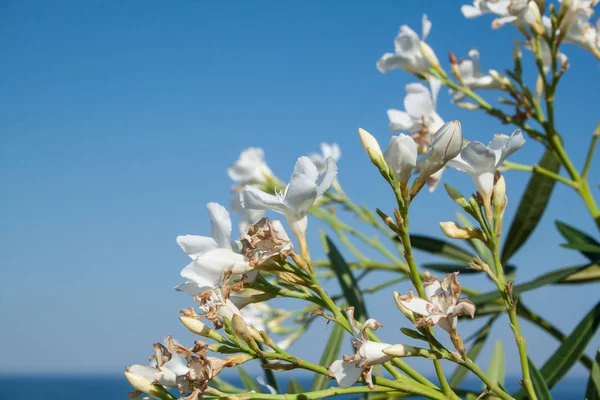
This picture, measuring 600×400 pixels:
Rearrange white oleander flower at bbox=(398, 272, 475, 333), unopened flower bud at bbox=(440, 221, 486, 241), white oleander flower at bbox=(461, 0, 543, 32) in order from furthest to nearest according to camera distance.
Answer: white oleander flower at bbox=(461, 0, 543, 32)
unopened flower bud at bbox=(440, 221, 486, 241)
white oleander flower at bbox=(398, 272, 475, 333)

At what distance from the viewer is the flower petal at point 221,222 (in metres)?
0.53

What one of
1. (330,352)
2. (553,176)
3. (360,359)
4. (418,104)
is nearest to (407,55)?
(418,104)

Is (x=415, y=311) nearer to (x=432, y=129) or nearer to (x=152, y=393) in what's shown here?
(x=152, y=393)

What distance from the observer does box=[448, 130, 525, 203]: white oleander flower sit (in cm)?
52

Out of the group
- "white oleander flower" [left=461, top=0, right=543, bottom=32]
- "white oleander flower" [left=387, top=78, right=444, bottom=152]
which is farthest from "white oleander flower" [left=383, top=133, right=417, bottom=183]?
"white oleander flower" [left=461, top=0, right=543, bottom=32]

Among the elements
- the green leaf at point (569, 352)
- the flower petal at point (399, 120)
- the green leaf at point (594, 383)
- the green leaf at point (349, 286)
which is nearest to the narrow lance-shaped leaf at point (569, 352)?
the green leaf at point (569, 352)

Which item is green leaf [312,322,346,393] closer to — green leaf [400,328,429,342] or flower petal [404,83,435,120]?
flower petal [404,83,435,120]

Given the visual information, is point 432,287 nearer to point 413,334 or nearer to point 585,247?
point 413,334

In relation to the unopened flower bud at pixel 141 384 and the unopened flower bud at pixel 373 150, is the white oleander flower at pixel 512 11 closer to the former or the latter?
the unopened flower bud at pixel 373 150

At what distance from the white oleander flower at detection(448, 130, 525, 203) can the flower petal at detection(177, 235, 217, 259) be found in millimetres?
235

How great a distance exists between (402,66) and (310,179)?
0.62 m

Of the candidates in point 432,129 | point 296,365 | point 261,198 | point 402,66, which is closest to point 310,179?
point 261,198

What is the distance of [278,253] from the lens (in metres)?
0.50

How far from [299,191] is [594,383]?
411 millimetres
